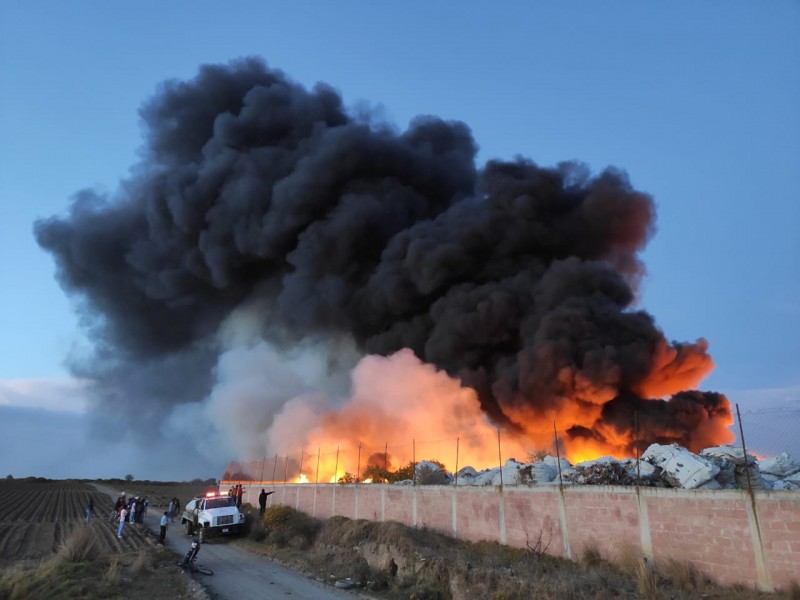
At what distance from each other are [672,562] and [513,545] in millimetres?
5457

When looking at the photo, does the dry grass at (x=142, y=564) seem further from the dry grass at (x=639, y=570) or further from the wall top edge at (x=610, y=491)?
the dry grass at (x=639, y=570)

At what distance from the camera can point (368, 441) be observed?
37375mm

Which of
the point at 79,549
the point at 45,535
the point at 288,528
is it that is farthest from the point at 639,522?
the point at 45,535

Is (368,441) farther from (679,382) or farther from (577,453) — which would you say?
(679,382)

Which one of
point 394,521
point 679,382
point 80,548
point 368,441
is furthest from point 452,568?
point 679,382

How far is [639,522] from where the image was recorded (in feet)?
44.0

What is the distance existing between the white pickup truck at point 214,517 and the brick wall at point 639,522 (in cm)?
793

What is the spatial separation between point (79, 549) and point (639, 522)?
16.0m

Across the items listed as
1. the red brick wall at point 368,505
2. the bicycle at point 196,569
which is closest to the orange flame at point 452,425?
the red brick wall at point 368,505

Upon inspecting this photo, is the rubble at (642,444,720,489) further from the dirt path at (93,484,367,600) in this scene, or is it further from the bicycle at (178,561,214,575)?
the bicycle at (178,561,214,575)

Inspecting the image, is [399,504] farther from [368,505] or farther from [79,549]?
[79,549]

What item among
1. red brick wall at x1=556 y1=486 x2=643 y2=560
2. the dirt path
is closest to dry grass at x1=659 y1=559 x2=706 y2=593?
red brick wall at x1=556 y1=486 x2=643 y2=560

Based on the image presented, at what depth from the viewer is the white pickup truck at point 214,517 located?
24547 millimetres

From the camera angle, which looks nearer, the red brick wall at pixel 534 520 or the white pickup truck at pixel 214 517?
the red brick wall at pixel 534 520
